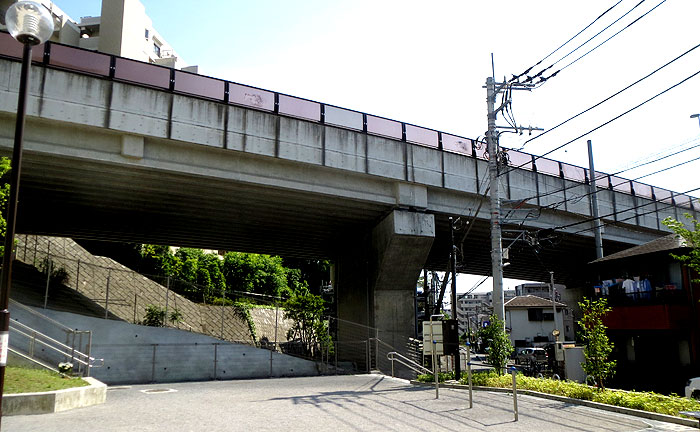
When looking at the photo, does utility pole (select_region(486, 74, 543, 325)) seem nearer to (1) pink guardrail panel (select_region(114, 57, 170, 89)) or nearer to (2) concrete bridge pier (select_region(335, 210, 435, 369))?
(2) concrete bridge pier (select_region(335, 210, 435, 369))

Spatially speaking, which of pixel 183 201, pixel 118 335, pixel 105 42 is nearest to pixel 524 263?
pixel 183 201

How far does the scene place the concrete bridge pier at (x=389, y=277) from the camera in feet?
80.0

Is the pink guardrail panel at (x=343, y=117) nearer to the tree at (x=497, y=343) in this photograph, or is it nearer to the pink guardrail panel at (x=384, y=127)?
the pink guardrail panel at (x=384, y=127)

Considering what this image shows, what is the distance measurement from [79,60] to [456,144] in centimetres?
1714

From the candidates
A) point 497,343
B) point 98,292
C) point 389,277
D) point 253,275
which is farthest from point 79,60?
point 253,275

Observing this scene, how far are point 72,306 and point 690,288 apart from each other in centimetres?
2699

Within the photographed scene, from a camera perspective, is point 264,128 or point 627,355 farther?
point 627,355

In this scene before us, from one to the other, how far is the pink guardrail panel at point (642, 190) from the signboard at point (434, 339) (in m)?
22.5

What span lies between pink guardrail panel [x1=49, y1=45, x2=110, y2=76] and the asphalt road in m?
11.4

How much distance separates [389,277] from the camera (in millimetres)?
25484

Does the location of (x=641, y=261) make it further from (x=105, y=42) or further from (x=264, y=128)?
(x=105, y=42)

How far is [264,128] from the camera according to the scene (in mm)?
21031

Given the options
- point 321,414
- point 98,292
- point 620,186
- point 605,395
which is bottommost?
point 321,414

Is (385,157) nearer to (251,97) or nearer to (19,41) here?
(251,97)
